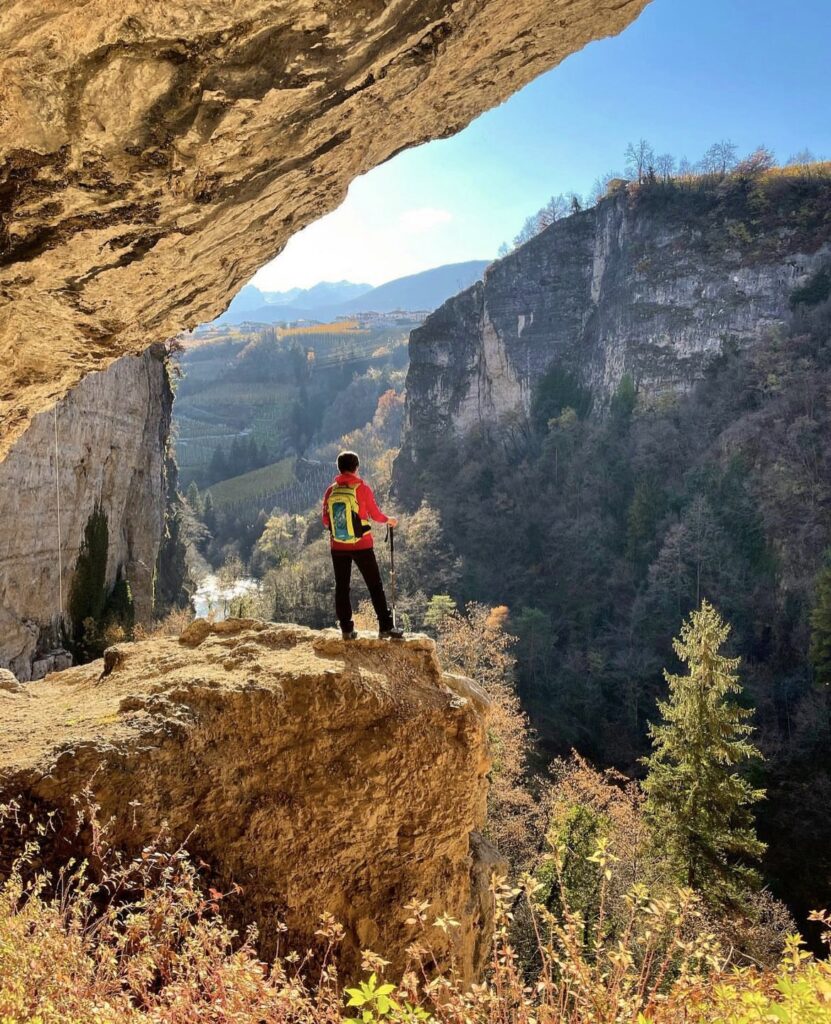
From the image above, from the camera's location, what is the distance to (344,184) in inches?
165

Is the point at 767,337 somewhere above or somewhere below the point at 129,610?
above

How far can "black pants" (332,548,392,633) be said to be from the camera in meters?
5.04

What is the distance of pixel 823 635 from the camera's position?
2639 cm

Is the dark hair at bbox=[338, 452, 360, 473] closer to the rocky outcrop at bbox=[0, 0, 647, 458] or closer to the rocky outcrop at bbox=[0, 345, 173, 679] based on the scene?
the rocky outcrop at bbox=[0, 0, 647, 458]

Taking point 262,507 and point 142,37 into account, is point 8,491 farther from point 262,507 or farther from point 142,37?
point 262,507

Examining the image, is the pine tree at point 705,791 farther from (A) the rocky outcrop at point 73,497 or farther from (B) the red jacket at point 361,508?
(A) the rocky outcrop at point 73,497

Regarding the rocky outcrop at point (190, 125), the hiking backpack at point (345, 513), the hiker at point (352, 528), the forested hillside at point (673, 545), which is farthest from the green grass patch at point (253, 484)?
the rocky outcrop at point (190, 125)

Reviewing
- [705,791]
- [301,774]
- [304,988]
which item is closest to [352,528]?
[301,774]

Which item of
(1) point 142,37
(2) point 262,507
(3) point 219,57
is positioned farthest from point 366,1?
(2) point 262,507

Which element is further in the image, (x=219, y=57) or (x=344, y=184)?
(x=344, y=184)

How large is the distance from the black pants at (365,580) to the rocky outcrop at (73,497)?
10633mm

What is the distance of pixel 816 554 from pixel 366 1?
37739 millimetres

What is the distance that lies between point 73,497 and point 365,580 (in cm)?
1423

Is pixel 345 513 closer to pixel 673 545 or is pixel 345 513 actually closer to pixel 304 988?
pixel 304 988
